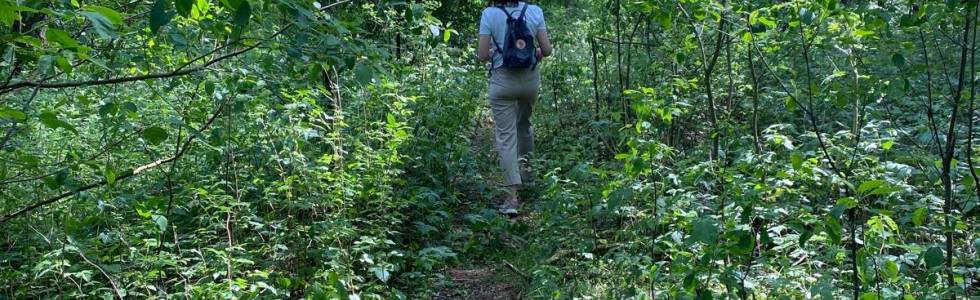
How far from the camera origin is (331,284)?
422 cm

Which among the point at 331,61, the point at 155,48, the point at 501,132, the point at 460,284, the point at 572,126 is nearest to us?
the point at 331,61

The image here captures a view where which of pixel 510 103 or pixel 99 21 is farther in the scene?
pixel 510 103

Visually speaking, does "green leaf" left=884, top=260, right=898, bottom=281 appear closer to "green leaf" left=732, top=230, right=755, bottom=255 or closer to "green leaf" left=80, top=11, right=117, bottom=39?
"green leaf" left=732, top=230, right=755, bottom=255

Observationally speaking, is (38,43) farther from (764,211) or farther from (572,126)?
(572,126)

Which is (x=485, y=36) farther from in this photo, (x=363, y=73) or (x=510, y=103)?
(x=363, y=73)

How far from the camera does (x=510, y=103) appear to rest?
683 centimetres

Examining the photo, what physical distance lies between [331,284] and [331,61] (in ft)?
4.71

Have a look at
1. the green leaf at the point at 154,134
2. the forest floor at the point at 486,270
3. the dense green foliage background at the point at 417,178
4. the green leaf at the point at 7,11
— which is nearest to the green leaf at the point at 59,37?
the dense green foliage background at the point at 417,178

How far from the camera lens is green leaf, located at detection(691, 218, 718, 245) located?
10.0 ft

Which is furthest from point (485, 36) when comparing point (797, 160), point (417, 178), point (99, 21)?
point (99, 21)

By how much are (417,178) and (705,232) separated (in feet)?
12.3

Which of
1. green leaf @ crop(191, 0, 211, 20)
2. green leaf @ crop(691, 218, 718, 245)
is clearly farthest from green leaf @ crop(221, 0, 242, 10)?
green leaf @ crop(691, 218, 718, 245)

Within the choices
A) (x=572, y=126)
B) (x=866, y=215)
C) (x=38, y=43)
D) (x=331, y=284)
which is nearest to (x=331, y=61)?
(x=38, y=43)

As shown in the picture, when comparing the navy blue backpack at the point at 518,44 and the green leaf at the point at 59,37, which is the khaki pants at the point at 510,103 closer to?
the navy blue backpack at the point at 518,44
